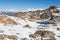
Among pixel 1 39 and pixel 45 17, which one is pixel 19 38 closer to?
pixel 1 39

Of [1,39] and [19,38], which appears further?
[19,38]

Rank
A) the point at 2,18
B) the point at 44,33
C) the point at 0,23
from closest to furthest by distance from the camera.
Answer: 1. the point at 44,33
2. the point at 0,23
3. the point at 2,18

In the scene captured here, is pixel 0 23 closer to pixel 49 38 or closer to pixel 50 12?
pixel 49 38

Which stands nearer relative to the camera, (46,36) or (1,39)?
(1,39)

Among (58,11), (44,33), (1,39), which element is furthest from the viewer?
(58,11)

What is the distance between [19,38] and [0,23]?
39.8 ft

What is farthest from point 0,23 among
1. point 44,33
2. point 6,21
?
point 44,33

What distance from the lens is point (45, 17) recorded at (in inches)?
2368

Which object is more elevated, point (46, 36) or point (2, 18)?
point (2, 18)

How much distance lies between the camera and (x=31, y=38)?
76.4 feet

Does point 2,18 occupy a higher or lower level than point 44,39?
higher

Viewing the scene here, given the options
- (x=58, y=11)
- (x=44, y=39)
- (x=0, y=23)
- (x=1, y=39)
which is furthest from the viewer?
(x=58, y=11)

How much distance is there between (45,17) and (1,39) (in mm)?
40152

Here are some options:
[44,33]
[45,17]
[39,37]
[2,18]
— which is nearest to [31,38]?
[39,37]
